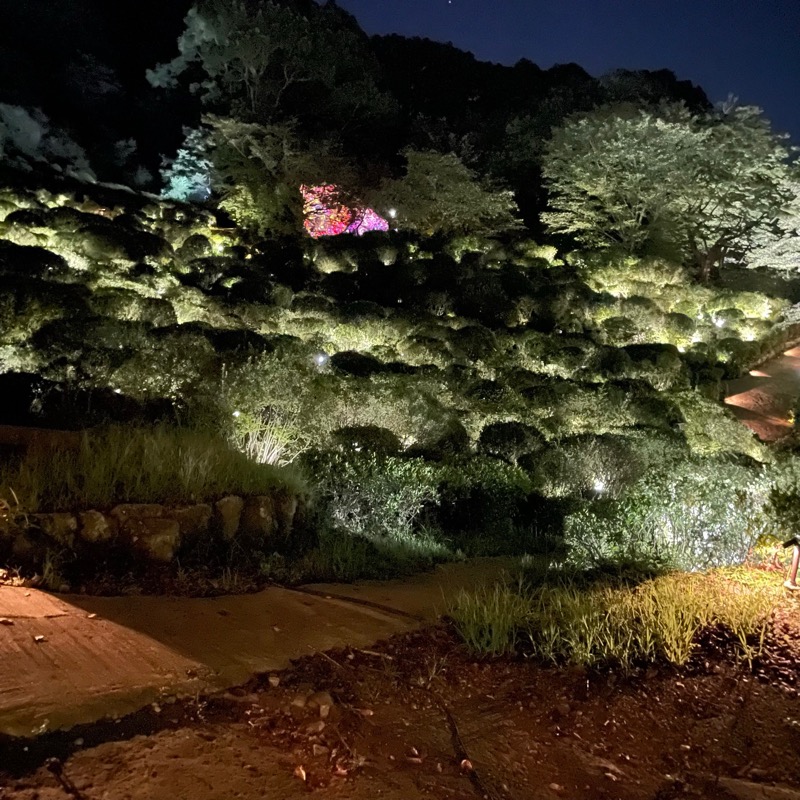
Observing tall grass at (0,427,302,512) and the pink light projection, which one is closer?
tall grass at (0,427,302,512)

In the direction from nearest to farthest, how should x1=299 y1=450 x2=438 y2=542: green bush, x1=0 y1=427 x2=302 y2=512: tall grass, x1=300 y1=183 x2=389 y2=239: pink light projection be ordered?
1. x1=0 y1=427 x2=302 y2=512: tall grass
2. x1=299 y1=450 x2=438 y2=542: green bush
3. x1=300 y1=183 x2=389 y2=239: pink light projection

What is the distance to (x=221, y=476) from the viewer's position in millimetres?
5621

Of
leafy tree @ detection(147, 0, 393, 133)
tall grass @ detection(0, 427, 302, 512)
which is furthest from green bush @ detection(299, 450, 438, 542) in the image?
leafy tree @ detection(147, 0, 393, 133)

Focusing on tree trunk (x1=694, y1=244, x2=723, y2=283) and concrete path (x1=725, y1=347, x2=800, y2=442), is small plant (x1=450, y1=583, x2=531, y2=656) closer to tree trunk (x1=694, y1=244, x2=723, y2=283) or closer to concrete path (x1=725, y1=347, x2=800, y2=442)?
concrete path (x1=725, y1=347, x2=800, y2=442)

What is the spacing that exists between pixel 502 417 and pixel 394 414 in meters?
2.30

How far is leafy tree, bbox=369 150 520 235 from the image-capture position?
19.7 metres

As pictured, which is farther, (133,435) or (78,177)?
(78,177)

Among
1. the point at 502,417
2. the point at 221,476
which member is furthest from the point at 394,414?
the point at 221,476

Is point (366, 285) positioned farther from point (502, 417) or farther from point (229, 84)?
point (229, 84)

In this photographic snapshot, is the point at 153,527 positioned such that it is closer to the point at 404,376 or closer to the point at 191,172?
the point at 404,376

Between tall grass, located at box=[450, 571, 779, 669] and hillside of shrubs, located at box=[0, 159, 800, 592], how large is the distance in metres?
1.22

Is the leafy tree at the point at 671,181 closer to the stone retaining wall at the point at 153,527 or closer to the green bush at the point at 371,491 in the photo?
the green bush at the point at 371,491

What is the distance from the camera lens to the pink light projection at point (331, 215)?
851 inches

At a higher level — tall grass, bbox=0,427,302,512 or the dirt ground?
tall grass, bbox=0,427,302,512
